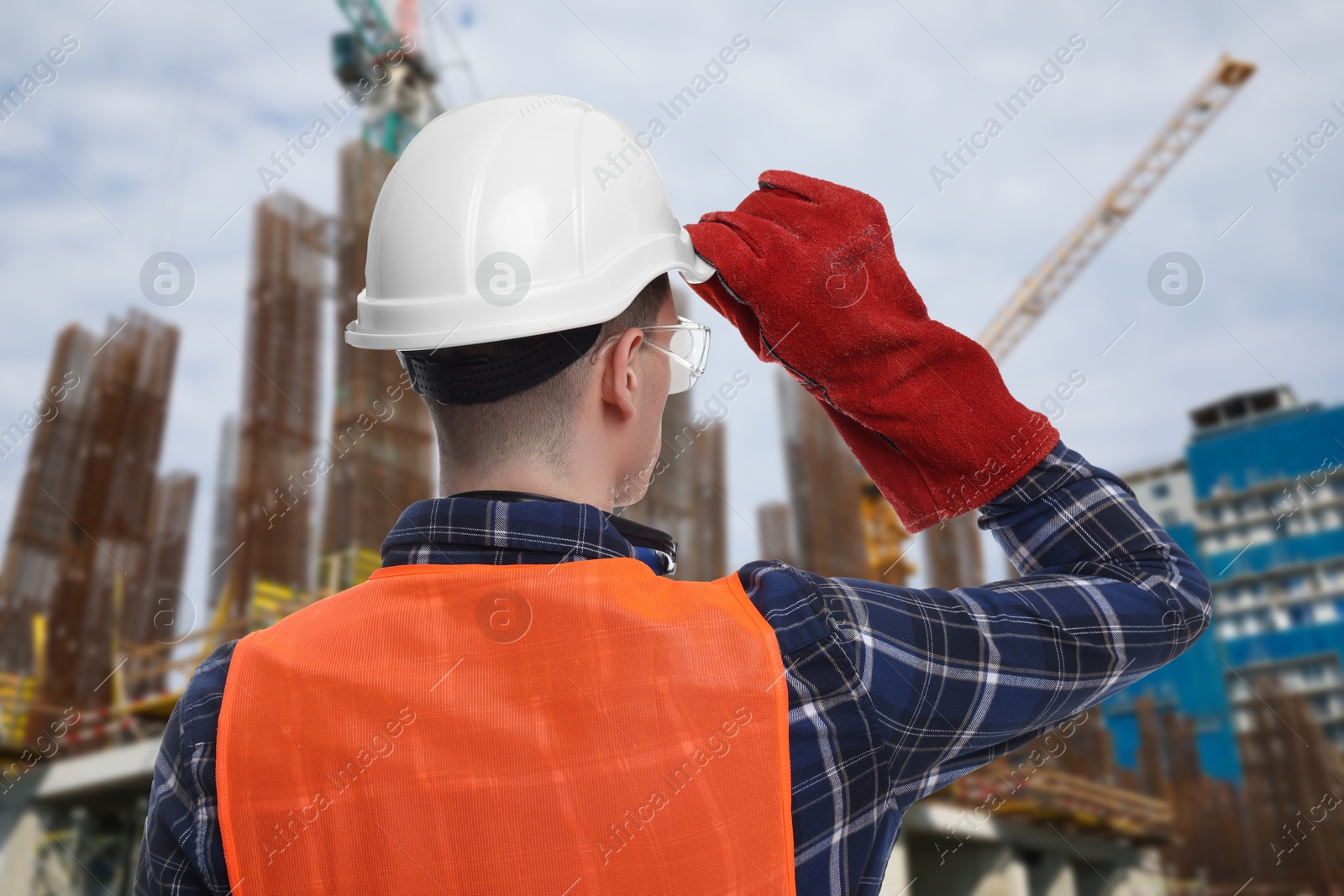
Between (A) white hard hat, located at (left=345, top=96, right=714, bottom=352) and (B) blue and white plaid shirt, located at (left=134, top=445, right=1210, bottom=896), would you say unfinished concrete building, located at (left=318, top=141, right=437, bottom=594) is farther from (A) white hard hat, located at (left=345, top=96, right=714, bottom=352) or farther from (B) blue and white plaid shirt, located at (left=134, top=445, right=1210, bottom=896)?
(B) blue and white plaid shirt, located at (left=134, top=445, right=1210, bottom=896)

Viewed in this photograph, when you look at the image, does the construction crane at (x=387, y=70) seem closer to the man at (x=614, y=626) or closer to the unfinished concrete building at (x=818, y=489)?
the unfinished concrete building at (x=818, y=489)

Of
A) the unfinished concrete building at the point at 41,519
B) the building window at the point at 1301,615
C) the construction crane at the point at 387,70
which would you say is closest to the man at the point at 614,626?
the unfinished concrete building at the point at 41,519

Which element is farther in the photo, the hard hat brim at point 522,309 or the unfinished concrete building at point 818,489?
the unfinished concrete building at point 818,489

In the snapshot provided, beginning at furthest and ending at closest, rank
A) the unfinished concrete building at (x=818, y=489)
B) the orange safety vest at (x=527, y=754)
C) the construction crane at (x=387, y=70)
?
the construction crane at (x=387, y=70), the unfinished concrete building at (x=818, y=489), the orange safety vest at (x=527, y=754)

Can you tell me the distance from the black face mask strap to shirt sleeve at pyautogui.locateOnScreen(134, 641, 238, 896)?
0.38 metres

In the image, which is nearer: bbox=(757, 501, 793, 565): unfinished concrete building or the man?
the man

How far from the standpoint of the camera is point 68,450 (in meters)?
16.5

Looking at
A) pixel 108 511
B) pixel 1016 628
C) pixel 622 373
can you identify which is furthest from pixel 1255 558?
pixel 622 373

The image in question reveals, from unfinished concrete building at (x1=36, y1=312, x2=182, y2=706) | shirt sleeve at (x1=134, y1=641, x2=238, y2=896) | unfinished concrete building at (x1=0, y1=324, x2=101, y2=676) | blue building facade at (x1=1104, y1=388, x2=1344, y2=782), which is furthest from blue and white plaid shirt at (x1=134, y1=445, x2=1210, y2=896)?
blue building facade at (x1=1104, y1=388, x2=1344, y2=782)

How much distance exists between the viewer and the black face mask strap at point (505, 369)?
1.14 metres

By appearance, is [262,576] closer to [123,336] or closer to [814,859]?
[123,336]

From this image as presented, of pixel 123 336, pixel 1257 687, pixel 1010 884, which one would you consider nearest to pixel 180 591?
pixel 123 336

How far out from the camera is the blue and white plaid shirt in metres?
0.93

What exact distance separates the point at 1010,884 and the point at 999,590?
22053mm
